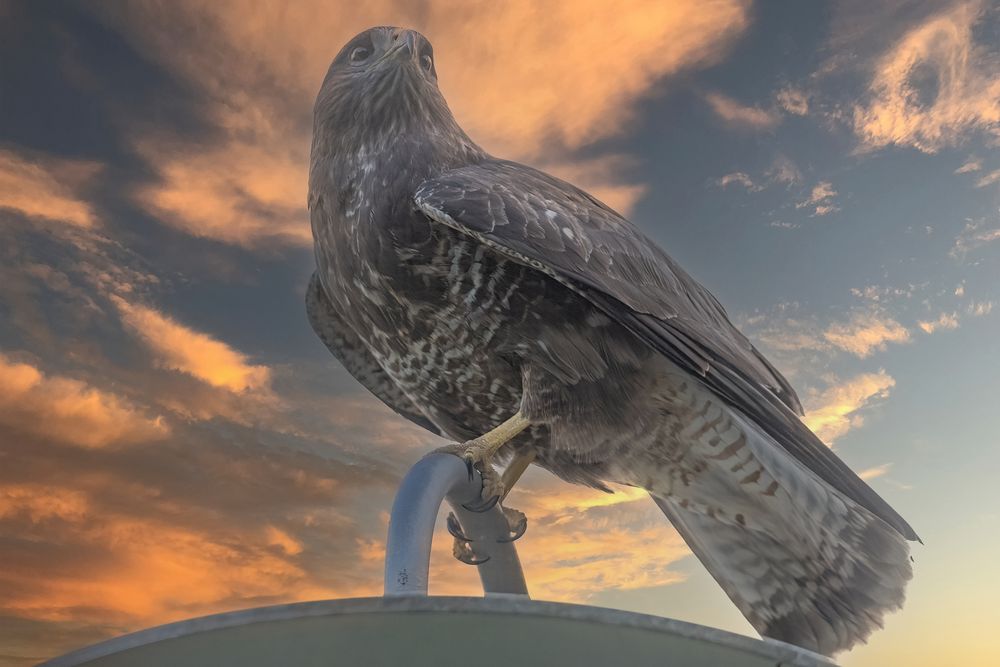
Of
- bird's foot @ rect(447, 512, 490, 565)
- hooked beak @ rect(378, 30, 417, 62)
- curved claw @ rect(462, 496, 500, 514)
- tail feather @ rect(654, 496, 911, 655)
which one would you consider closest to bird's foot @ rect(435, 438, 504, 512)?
curved claw @ rect(462, 496, 500, 514)

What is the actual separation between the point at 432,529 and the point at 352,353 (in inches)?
84.5

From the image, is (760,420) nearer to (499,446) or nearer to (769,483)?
(769,483)

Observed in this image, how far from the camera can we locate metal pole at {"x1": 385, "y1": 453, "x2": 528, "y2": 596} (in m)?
1.62

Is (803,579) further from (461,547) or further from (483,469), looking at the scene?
(483,469)

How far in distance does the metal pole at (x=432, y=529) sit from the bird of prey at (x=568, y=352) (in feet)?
0.34

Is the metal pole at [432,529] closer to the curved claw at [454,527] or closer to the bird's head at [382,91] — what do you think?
the curved claw at [454,527]

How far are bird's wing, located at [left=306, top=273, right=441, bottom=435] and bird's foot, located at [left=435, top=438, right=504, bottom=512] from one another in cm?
119

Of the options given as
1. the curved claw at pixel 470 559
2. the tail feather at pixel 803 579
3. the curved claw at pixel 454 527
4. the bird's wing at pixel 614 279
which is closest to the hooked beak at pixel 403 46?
the bird's wing at pixel 614 279

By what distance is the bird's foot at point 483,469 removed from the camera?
2.51m

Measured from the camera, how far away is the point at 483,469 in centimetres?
256

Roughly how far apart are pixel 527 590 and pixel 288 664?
68.2 inches

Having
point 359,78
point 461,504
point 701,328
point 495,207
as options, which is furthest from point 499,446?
point 359,78

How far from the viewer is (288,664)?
36.9 inches

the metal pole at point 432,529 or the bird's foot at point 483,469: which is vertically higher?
the bird's foot at point 483,469
